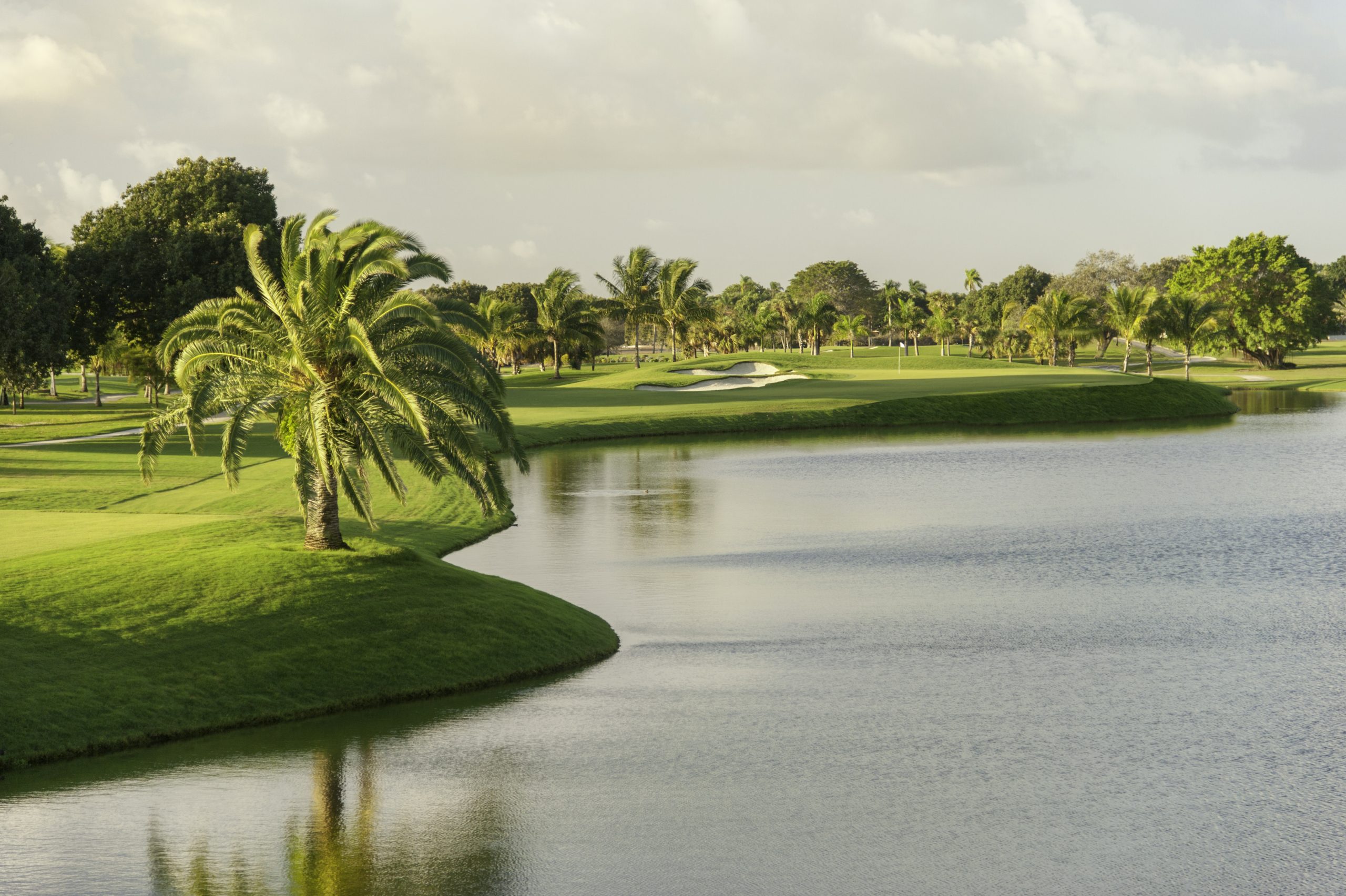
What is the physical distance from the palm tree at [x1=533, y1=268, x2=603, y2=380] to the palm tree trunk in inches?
4406

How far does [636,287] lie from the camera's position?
143 m

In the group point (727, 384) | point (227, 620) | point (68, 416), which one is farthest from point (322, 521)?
point (727, 384)

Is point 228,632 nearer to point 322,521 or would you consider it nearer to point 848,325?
point 322,521

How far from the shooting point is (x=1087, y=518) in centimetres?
4016

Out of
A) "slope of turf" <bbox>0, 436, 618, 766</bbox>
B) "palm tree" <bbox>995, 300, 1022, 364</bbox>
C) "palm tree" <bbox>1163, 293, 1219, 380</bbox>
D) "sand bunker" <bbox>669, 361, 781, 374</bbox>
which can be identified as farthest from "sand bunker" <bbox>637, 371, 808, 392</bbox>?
"slope of turf" <bbox>0, 436, 618, 766</bbox>

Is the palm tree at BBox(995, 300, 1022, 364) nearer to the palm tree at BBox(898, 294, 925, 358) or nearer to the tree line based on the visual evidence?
the tree line

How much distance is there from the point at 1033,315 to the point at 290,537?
123 m

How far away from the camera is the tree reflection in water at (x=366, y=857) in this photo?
13.2 meters

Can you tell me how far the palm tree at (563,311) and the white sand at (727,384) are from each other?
27.7 meters

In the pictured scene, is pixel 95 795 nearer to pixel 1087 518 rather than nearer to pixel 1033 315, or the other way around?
pixel 1087 518

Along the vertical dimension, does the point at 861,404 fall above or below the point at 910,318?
below

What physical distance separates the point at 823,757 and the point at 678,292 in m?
125

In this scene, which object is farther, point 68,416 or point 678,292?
point 678,292

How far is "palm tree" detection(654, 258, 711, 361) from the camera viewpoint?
14050cm
